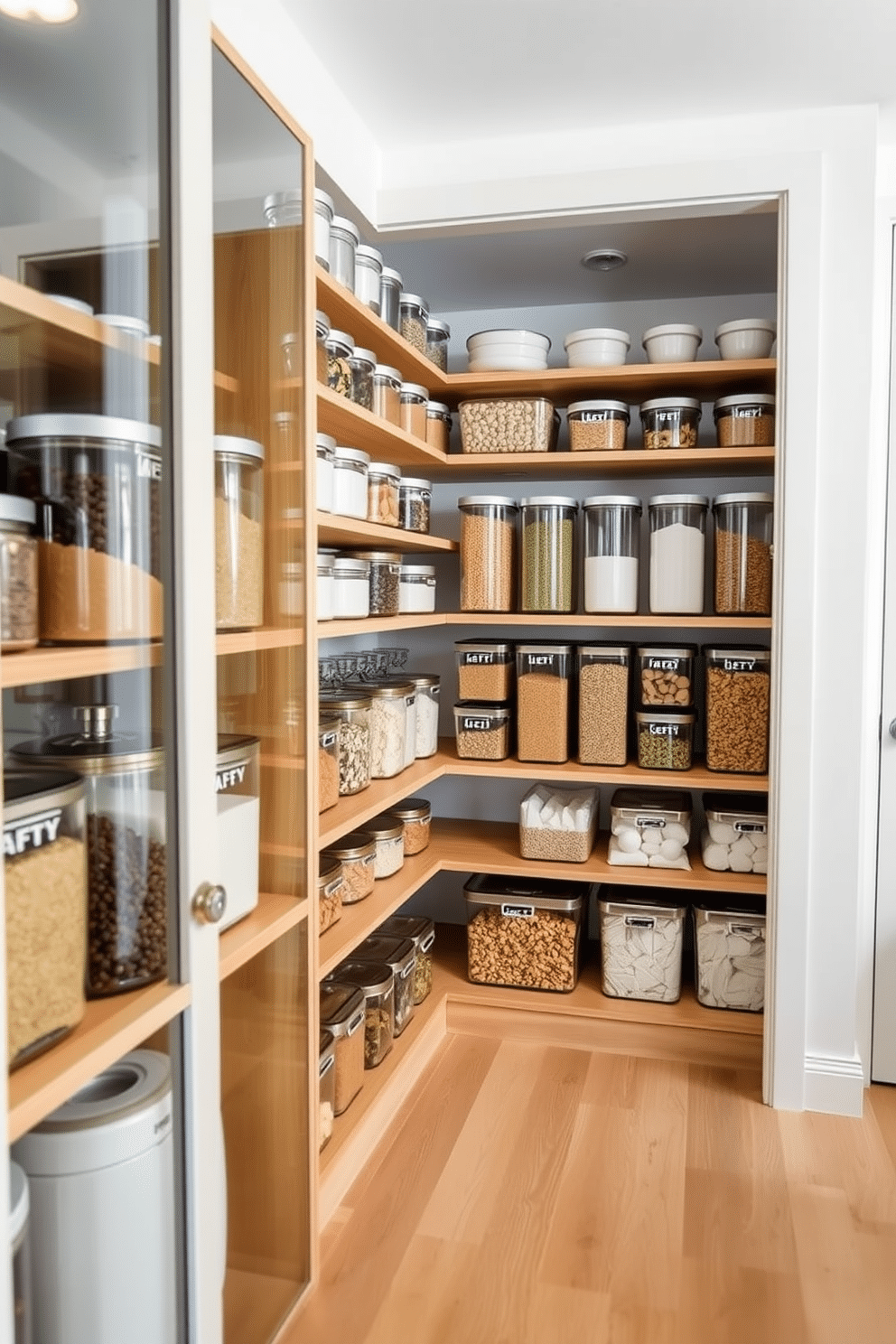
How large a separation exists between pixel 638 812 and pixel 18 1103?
2.18 meters

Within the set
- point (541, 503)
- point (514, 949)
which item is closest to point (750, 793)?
point (514, 949)

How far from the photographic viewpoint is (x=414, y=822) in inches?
115

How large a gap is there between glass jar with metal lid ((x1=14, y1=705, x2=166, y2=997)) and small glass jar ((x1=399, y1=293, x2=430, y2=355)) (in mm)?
1668

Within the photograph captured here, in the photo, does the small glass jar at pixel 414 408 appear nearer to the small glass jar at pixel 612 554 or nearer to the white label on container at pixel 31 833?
the small glass jar at pixel 612 554

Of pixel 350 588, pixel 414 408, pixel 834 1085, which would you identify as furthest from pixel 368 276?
pixel 834 1085

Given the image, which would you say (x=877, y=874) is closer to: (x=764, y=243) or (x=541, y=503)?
(x=541, y=503)

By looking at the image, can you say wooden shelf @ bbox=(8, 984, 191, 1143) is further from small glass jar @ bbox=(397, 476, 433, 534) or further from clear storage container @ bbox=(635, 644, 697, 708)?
clear storage container @ bbox=(635, 644, 697, 708)

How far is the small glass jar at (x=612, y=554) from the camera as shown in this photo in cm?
285

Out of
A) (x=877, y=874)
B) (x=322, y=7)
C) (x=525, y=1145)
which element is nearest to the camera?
(x=322, y=7)

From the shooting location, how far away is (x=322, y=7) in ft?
6.44

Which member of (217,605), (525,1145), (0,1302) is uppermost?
(217,605)

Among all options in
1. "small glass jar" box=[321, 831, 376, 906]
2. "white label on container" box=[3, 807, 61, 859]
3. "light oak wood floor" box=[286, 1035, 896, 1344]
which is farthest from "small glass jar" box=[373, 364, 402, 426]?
"light oak wood floor" box=[286, 1035, 896, 1344]

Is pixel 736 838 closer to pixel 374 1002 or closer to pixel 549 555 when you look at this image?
pixel 549 555

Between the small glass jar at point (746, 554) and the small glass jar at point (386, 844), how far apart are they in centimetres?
108
